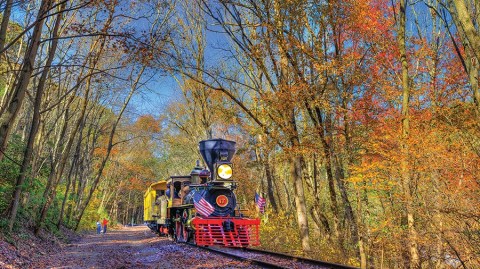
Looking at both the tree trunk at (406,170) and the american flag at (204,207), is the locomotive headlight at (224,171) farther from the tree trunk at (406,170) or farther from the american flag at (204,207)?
the tree trunk at (406,170)

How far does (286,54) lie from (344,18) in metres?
2.54

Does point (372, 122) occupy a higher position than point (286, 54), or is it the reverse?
point (286, 54)

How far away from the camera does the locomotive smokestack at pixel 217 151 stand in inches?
513

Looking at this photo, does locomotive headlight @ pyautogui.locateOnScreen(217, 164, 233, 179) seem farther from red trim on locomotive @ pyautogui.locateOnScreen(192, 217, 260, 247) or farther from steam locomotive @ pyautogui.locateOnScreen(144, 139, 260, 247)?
red trim on locomotive @ pyautogui.locateOnScreen(192, 217, 260, 247)

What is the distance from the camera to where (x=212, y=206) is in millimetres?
12148

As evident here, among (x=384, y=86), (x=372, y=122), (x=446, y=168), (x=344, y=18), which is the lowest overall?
(x=446, y=168)

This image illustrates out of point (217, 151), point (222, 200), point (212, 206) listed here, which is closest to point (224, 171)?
point (217, 151)

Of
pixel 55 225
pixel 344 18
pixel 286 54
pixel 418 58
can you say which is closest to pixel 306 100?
pixel 286 54

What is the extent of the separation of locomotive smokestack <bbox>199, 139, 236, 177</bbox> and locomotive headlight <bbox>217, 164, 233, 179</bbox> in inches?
9.9

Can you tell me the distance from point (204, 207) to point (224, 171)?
1443 millimetres

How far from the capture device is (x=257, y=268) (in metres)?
8.20

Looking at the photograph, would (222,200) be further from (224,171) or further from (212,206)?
(224,171)

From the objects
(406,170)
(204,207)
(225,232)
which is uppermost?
(406,170)

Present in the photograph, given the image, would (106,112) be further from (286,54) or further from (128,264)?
(128,264)
